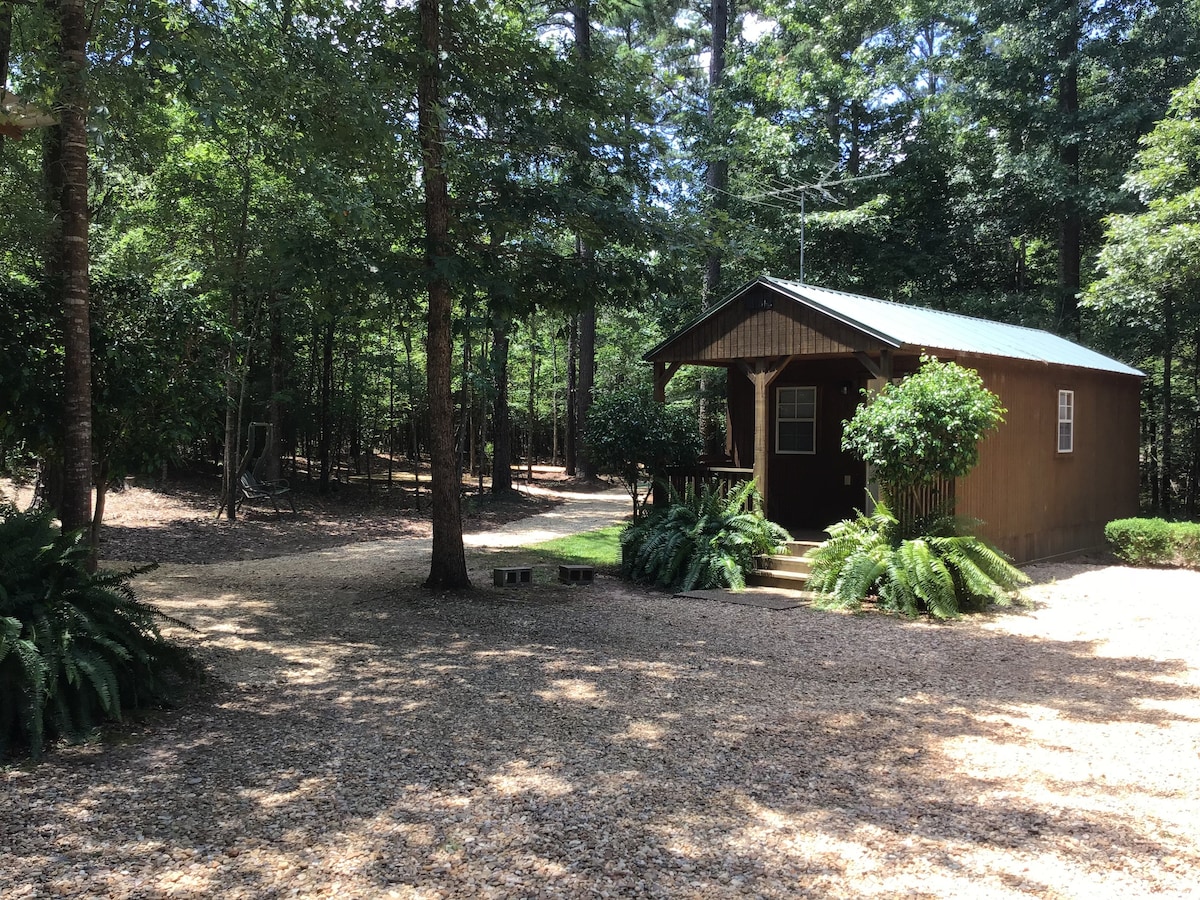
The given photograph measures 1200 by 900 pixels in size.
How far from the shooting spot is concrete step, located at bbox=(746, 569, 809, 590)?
9.89m

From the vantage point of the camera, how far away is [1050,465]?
40.2ft

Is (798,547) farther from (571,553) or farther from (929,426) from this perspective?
(571,553)

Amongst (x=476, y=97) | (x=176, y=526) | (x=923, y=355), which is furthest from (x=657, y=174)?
(x=176, y=526)

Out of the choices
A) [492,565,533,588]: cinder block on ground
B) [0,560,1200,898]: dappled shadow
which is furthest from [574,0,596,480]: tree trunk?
[0,560,1200,898]: dappled shadow

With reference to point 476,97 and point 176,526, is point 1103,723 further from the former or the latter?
point 176,526

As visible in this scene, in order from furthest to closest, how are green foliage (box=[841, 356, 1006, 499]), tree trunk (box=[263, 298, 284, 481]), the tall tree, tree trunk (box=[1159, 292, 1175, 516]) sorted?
tree trunk (box=[1159, 292, 1175, 516])
tree trunk (box=[263, 298, 284, 481])
green foliage (box=[841, 356, 1006, 499])
the tall tree

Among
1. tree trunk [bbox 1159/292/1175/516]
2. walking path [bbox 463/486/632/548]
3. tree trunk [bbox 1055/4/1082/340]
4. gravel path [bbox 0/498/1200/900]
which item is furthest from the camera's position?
tree trunk [bbox 1055/4/1082/340]

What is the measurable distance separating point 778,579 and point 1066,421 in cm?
587

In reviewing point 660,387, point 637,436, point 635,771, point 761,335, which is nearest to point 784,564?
point 637,436

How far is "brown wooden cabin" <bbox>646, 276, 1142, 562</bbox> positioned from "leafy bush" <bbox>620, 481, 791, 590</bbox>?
55cm

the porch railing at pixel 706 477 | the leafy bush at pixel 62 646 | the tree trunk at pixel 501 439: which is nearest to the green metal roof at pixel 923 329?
the porch railing at pixel 706 477

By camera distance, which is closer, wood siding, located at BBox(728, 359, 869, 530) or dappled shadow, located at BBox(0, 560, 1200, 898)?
dappled shadow, located at BBox(0, 560, 1200, 898)

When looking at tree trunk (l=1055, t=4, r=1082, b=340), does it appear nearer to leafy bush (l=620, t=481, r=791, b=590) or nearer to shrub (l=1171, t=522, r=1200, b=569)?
shrub (l=1171, t=522, r=1200, b=569)

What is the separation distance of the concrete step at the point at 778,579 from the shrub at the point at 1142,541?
578 centimetres
